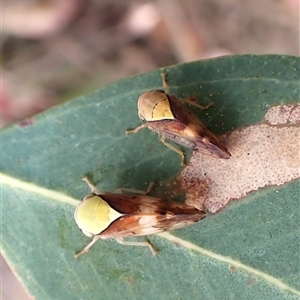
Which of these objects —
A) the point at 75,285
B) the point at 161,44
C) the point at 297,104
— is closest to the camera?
the point at 297,104

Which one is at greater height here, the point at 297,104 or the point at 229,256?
the point at 297,104

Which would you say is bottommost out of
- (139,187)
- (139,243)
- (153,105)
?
(139,243)

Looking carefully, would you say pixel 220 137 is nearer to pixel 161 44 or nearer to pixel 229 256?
pixel 229 256

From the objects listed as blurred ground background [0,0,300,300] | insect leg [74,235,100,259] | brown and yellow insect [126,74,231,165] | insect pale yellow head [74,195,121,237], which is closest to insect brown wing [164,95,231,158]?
brown and yellow insect [126,74,231,165]

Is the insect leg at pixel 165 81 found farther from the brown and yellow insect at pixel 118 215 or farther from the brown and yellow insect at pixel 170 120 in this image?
the brown and yellow insect at pixel 118 215

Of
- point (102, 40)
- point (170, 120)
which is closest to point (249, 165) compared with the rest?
point (170, 120)

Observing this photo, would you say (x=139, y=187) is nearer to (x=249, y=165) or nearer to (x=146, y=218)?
(x=146, y=218)

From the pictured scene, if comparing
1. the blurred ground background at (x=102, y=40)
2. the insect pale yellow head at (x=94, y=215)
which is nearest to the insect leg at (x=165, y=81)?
the insect pale yellow head at (x=94, y=215)

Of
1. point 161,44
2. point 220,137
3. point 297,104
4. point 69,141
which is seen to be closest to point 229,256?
point 220,137
